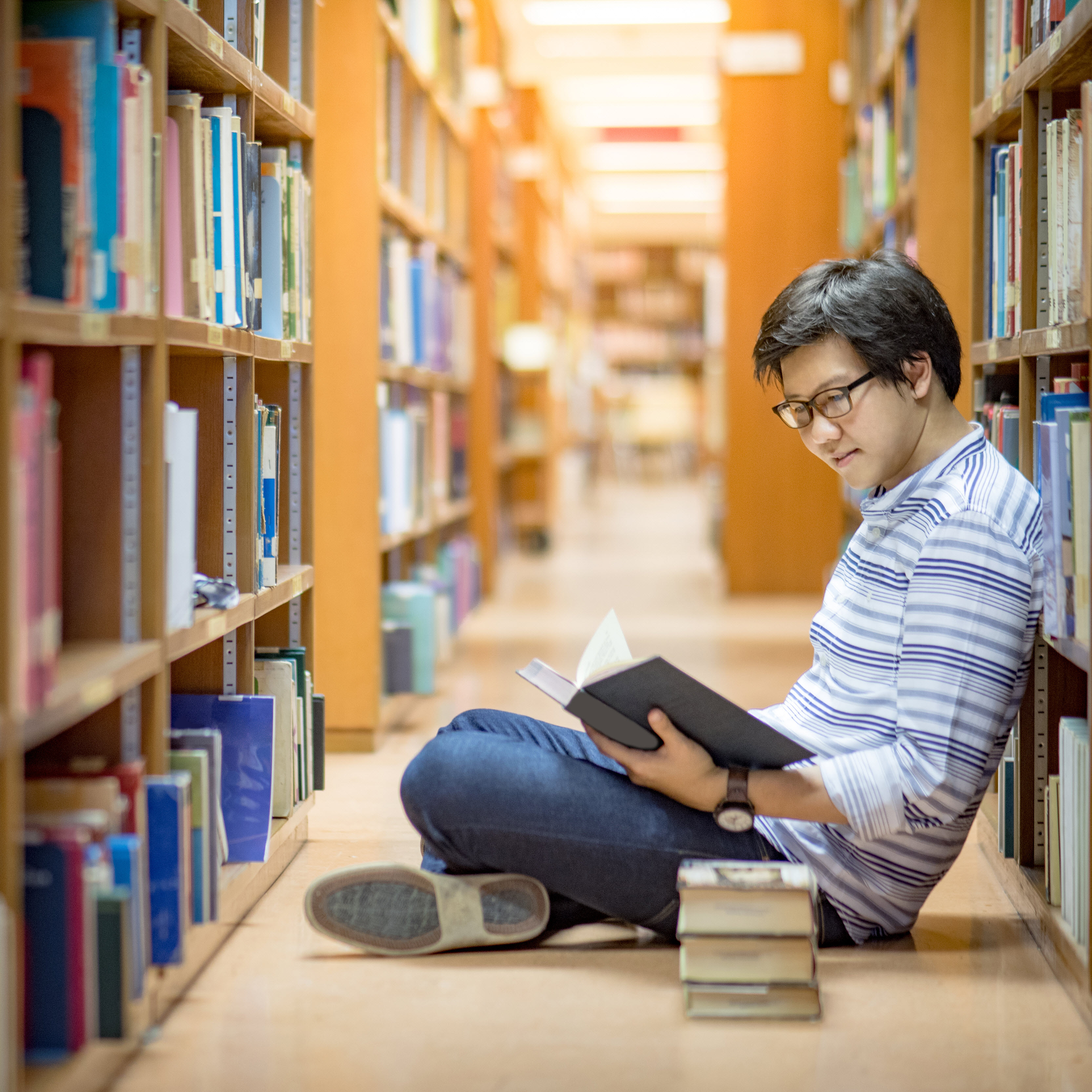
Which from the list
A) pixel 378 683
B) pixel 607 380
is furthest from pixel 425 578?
pixel 607 380

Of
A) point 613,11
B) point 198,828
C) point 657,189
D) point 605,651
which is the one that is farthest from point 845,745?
point 657,189

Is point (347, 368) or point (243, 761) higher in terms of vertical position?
point (347, 368)

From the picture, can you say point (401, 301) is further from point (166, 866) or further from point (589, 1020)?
point (589, 1020)

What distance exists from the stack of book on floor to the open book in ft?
0.49

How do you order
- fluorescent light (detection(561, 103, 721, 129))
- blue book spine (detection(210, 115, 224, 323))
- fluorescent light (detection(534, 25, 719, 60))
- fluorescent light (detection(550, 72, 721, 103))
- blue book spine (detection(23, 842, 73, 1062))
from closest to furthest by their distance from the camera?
blue book spine (detection(23, 842, 73, 1062)) → blue book spine (detection(210, 115, 224, 323)) → fluorescent light (detection(534, 25, 719, 60)) → fluorescent light (detection(550, 72, 721, 103)) → fluorescent light (detection(561, 103, 721, 129))

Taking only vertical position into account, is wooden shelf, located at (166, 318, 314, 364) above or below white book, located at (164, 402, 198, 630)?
above

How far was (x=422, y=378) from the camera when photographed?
434cm

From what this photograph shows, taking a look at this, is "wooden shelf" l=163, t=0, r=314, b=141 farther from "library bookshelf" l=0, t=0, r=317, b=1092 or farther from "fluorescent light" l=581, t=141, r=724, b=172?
"fluorescent light" l=581, t=141, r=724, b=172

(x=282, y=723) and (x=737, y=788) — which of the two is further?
(x=282, y=723)

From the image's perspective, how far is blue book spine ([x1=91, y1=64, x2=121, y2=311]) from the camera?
1598 mm

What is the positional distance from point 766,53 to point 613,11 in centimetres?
146

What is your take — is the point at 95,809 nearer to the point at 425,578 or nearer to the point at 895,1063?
the point at 895,1063

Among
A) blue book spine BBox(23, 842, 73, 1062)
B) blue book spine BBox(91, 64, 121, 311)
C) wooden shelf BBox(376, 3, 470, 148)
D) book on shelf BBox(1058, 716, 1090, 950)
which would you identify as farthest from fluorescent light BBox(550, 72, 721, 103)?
blue book spine BBox(23, 842, 73, 1062)

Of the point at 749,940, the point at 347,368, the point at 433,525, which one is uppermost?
the point at 347,368
